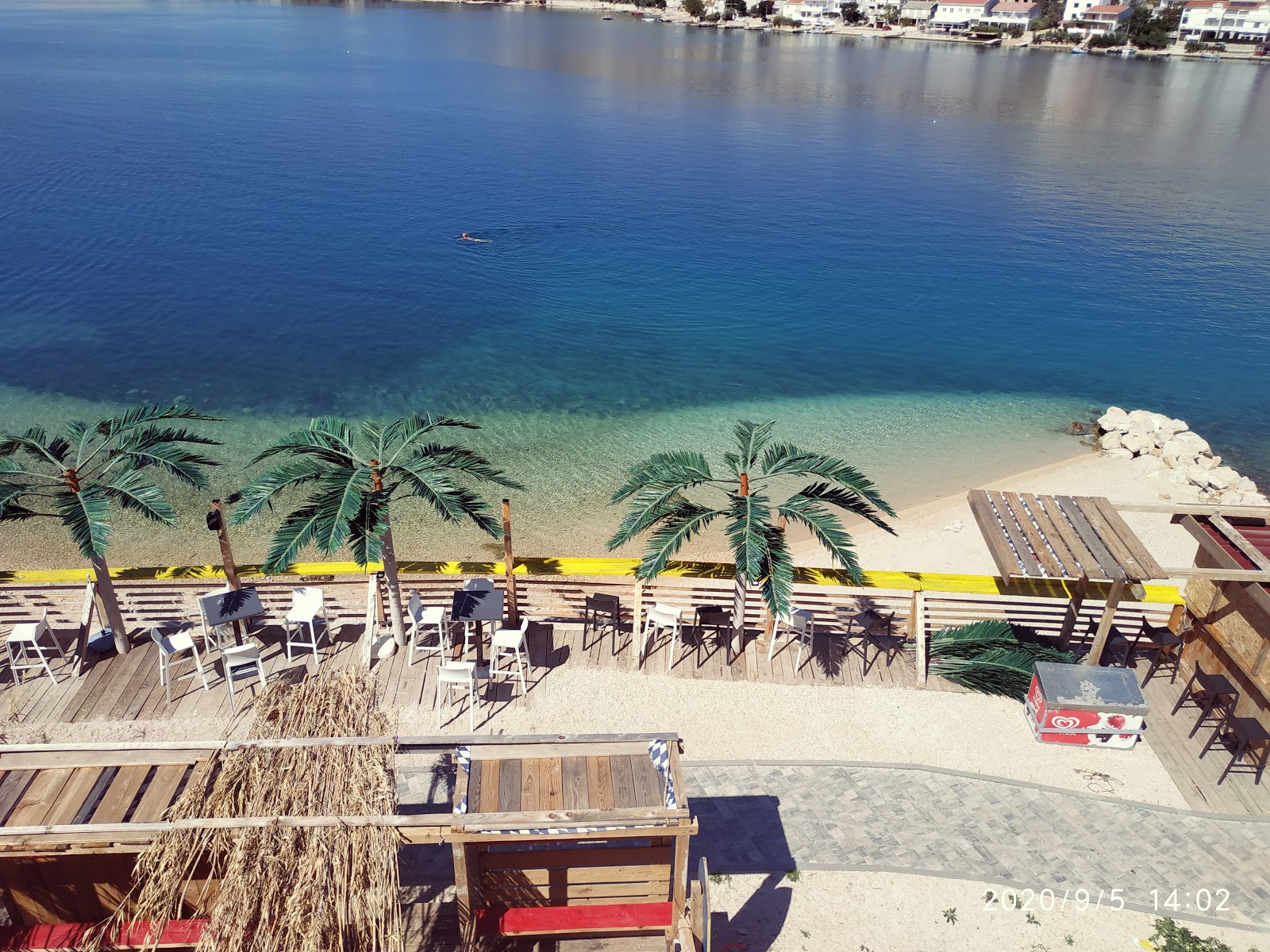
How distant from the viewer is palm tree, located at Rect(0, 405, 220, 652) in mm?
12367

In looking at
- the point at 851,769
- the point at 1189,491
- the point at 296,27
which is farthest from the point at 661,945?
the point at 296,27

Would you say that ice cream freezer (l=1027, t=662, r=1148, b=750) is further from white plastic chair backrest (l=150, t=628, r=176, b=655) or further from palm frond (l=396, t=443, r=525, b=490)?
white plastic chair backrest (l=150, t=628, r=176, b=655)

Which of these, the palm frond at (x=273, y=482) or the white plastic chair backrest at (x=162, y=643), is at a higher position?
the palm frond at (x=273, y=482)

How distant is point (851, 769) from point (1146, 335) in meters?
35.4

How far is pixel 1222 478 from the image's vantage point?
2539 centimetres

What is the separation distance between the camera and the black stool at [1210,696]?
13.1 metres

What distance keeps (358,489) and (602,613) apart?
5064mm

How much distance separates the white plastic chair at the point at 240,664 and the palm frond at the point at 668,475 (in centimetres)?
641

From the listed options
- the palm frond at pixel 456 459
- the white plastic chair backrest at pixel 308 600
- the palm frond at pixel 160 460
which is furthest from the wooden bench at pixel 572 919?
the palm frond at pixel 160 460

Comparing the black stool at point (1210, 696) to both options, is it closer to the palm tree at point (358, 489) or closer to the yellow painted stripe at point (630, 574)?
the yellow painted stripe at point (630, 574)

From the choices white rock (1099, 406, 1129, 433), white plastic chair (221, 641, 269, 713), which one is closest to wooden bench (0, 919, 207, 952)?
white plastic chair (221, 641, 269, 713)

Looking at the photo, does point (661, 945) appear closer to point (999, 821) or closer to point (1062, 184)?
point (999, 821)
